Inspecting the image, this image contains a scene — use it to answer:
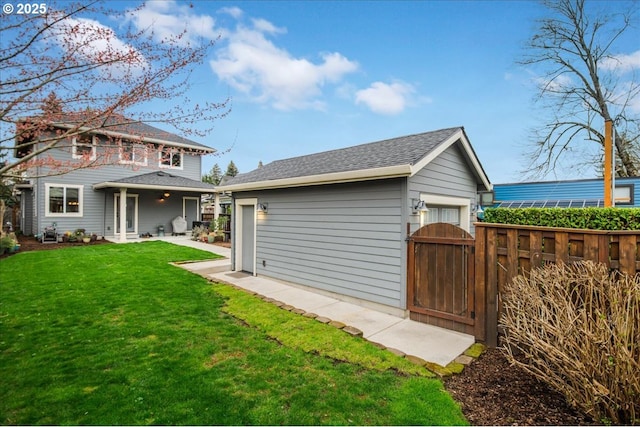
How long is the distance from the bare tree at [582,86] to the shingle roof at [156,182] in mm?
19019

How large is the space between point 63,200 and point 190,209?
6.28m

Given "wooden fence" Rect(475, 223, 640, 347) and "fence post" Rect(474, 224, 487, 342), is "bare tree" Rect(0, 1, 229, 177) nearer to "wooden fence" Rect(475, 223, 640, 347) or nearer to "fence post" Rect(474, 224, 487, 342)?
"fence post" Rect(474, 224, 487, 342)

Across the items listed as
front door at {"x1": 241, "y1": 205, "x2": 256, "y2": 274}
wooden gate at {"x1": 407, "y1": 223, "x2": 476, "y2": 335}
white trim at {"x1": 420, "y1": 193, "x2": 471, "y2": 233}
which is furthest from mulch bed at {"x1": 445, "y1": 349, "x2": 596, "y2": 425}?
front door at {"x1": 241, "y1": 205, "x2": 256, "y2": 274}

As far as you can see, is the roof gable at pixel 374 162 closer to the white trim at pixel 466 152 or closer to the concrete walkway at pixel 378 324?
the white trim at pixel 466 152

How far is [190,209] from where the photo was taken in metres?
19.4

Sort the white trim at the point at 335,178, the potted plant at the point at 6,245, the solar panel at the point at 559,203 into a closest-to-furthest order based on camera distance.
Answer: the white trim at the point at 335,178 → the potted plant at the point at 6,245 → the solar panel at the point at 559,203

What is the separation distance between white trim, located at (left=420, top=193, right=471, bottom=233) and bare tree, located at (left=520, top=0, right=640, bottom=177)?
12.4 meters

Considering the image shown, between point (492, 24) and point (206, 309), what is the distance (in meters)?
9.57

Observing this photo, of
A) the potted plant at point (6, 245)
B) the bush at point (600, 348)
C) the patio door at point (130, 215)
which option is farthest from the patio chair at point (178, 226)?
the bush at point (600, 348)

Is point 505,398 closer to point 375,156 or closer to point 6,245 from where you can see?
point 375,156

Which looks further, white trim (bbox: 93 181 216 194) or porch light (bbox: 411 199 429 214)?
white trim (bbox: 93 181 216 194)

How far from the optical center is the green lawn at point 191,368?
270cm

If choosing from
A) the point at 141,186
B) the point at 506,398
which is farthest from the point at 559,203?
the point at 141,186

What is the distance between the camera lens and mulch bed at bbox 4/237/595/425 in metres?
2.59
